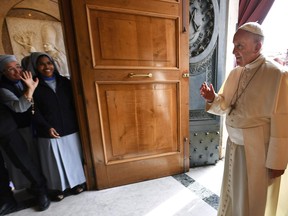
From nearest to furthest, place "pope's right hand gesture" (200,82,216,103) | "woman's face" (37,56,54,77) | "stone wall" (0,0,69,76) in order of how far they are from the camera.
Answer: "pope's right hand gesture" (200,82,216,103) < "woman's face" (37,56,54,77) < "stone wall" (0,0,69,76)

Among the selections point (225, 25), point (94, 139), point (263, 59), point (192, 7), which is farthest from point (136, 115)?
point (225, 25)

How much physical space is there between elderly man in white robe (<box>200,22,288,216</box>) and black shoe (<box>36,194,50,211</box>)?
60.6 inches

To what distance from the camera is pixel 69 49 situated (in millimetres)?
1431

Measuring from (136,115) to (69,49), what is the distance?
2.78 ft

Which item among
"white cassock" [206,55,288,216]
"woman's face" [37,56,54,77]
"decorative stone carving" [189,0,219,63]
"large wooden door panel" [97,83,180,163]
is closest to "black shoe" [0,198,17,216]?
"large wooden door panel" [97,83,180,163]

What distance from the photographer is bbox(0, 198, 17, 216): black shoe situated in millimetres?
1461

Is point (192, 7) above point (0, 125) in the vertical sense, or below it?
above

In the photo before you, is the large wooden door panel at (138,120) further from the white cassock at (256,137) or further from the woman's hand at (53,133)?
the white cassock at (256,137)

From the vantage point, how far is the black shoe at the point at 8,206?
57.5 inches

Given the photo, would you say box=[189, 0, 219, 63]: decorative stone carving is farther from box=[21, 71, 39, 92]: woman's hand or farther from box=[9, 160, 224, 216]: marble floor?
box=[21, 71, 39, 92]: woman's hand

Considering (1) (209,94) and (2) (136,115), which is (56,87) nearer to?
(2) (136,115)

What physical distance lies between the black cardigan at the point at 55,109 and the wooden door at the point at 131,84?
0.14 m

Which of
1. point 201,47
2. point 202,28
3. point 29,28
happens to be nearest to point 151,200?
point 201,47

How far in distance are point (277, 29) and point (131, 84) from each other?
174cm
